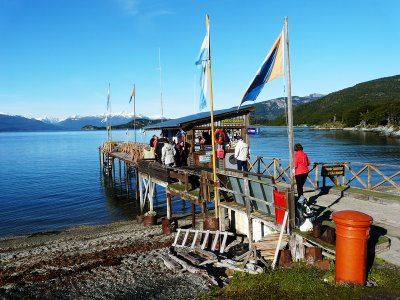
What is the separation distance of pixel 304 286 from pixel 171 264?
4.78 m

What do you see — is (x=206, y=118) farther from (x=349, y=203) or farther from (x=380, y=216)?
(x=380, y=216)

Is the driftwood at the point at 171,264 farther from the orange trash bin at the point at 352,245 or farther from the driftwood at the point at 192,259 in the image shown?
the orange trash bin at the point at 352,245

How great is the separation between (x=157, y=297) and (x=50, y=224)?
1639 cm

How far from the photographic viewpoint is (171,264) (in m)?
10.6

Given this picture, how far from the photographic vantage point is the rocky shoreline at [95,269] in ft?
30.8

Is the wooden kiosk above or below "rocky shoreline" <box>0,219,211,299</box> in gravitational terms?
above

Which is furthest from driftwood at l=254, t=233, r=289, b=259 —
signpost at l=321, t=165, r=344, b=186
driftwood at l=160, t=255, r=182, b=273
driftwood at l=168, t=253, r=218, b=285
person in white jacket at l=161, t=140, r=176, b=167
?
person in white jacket at l=161, t=140, r=176, b=167

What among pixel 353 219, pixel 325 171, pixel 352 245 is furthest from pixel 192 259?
pixel 325 171

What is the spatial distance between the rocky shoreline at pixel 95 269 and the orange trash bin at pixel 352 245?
11.7ft

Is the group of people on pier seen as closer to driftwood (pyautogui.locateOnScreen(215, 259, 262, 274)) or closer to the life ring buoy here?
the life ring buoy

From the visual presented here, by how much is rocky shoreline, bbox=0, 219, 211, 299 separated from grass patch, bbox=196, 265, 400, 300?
1.49 metres

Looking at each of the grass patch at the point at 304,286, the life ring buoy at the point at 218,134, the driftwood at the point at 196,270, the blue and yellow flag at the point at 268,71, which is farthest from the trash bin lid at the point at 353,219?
the life ring buoy at the point at 218,134

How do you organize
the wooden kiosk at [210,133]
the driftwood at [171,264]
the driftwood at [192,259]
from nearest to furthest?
the driftwood at [192,259]
the driftwood at [171,264]
the wooden kiosk at [210,133]

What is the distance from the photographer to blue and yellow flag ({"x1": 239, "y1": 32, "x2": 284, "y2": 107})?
963 centimetres
